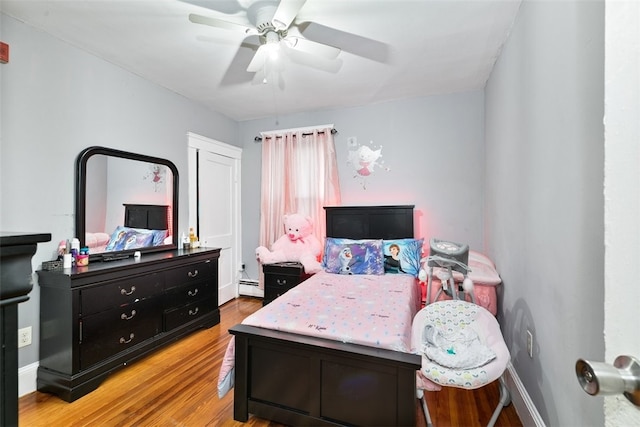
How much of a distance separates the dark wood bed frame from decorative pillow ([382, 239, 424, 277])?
1.65 meters

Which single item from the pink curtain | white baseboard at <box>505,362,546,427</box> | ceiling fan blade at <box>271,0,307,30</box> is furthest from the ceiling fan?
white baseboard at <box>505,362,546,427</box>

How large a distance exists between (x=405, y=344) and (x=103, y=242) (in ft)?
8.35

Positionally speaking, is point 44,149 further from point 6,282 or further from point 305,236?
point 305,236

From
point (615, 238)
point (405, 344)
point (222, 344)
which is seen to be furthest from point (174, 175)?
point (615, 238)

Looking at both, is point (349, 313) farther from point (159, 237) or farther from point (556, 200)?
point (159, 237)

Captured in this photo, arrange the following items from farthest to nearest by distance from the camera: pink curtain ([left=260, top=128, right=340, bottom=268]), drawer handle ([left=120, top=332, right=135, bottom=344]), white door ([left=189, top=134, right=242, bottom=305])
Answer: pink curtain ([left=260, top=128, right=340, bottom=268]) → white door ([left=189, top=134, right=242, bottom=305]) → drawer handle ([left=120, top=332, right=135, bottom=344])

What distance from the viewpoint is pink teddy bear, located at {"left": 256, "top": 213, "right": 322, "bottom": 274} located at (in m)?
3.56

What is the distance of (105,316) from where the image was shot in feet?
6.94

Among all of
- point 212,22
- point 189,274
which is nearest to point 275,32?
point 212,22

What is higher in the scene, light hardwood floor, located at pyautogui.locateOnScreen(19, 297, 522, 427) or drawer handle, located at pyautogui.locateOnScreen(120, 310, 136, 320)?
drawer handle, located at pyautogui.locateOnScreen(120, 310, 136, 320)

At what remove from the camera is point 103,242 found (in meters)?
2.48

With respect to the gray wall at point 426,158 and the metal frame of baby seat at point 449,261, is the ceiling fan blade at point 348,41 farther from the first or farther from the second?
the metal frame of baby seat at point 449,261

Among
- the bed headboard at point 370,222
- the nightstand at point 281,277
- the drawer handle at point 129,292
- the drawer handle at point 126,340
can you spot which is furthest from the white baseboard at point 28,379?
the bed headboard at point 370,222

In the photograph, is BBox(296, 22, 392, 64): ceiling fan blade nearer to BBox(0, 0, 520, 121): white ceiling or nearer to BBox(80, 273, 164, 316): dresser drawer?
BBox(0, 0, 520, 121): white ceiling
